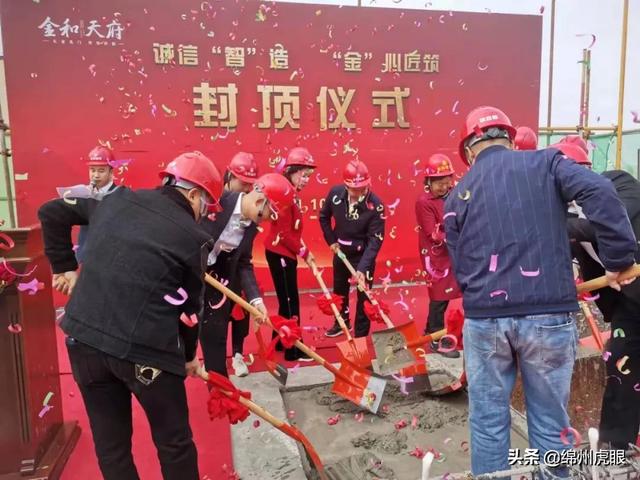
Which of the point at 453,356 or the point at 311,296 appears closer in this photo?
the point at 453,356

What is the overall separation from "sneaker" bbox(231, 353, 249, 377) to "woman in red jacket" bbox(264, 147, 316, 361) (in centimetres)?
47

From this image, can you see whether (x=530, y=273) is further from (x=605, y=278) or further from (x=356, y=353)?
(x=356, y=353)

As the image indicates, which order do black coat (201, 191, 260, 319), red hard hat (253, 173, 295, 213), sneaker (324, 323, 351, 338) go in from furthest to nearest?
sneaker (324, 323, 351, 338)
red hard hat (253, 173, 295, 213)
black coat (201, 191, 260, 319)

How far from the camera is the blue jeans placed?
1.97 meters

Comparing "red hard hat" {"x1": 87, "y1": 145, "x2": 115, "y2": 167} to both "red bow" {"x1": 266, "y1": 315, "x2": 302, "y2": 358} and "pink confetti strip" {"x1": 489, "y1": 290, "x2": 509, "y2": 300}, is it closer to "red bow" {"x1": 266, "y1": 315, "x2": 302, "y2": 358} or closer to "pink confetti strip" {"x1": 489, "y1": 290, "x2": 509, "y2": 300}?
"red bow" {"x1": 266, "y1": 315, "x2": 302, "y2": 358}

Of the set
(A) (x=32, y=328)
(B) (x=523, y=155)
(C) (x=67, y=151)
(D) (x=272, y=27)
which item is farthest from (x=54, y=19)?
(B) (x=523, y=155)

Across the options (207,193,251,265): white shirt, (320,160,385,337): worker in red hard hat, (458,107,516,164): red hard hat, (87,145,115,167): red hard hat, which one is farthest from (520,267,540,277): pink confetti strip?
(87,145,115,167): red hard hat

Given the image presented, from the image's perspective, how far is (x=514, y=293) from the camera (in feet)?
6.45

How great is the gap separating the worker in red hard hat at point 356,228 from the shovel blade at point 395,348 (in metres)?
0.76

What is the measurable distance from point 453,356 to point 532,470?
9.32 feet

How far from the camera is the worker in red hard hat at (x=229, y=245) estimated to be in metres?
2.94

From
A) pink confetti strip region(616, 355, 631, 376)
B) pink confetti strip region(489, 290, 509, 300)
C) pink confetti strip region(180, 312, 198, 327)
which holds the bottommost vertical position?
pink confetti strip region(616, 355, 631, 376)

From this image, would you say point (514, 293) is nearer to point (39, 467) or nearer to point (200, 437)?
point (200, 437)

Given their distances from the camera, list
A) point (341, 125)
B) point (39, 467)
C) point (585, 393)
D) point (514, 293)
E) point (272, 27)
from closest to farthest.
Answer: point (514, 293)
point (39, 467)
point (585, 393)
point (272, 27)
point (341, 125)
